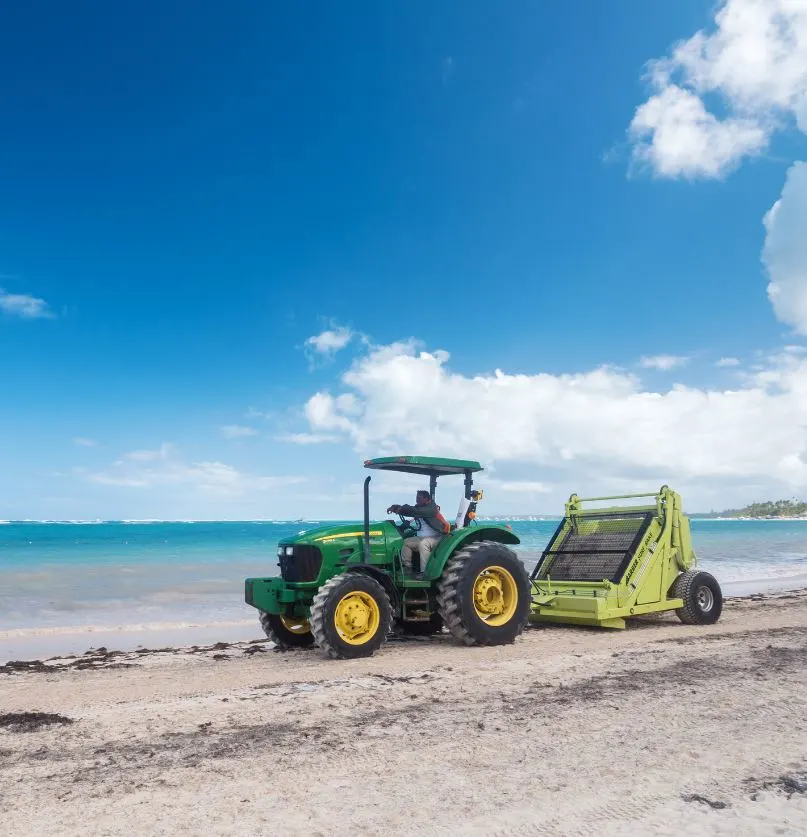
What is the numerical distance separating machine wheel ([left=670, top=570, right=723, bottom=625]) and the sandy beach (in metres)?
1.98

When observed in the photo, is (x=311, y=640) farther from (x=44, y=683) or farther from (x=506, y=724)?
(x=506, y=724)

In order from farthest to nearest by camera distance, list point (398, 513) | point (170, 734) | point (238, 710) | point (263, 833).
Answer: point (398, 513) < point (238, 710) < point (170, 734) < point (263, 833)

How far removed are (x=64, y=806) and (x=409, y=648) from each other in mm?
4984

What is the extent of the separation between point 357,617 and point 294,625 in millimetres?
1394

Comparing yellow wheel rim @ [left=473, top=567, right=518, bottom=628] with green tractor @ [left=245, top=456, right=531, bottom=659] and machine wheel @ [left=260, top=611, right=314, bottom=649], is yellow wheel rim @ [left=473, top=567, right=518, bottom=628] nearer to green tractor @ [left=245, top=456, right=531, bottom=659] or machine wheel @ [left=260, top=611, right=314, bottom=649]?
green tractor @ [left=245, top=456, right=531, bottom=659]

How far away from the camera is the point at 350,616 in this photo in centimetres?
762

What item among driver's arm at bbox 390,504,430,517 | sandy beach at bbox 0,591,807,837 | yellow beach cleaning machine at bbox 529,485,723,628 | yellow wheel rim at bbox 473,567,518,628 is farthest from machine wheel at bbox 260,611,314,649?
yellow beach cleaning machine at bbox 529,485,723,628

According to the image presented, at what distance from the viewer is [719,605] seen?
10.0 m

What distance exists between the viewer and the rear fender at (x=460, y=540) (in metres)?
8.30

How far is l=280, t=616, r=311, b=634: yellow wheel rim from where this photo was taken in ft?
28.5

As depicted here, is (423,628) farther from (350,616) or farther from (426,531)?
(350,616)

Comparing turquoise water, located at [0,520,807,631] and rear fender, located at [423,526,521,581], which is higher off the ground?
rear fender, located at [423,526,521,581]

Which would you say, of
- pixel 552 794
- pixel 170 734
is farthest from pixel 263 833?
pixel 170 734

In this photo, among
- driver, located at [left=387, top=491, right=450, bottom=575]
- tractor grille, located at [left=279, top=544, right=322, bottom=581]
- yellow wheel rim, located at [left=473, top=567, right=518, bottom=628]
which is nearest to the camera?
tractor grille, located at [left=279, top=544, right=322, bottom=581]
